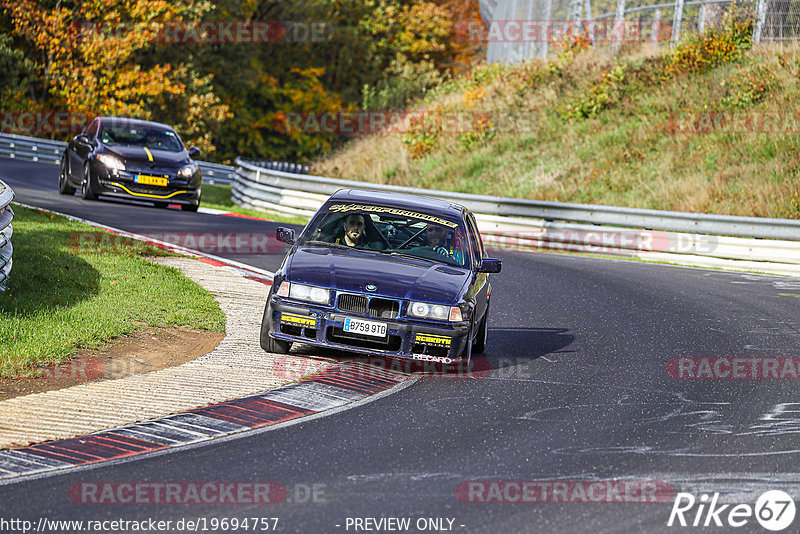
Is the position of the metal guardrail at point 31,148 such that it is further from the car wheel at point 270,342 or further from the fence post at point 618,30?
the car wheel at point 270,342

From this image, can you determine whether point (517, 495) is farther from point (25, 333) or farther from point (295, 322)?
point (25, 333)

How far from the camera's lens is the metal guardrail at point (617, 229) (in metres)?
19.6

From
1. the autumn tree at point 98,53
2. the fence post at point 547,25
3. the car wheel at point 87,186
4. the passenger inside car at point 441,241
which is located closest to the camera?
the passenger inside car at point 441,241

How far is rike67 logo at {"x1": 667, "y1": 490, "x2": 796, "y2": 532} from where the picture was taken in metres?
5.51

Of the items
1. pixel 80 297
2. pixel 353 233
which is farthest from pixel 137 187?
pixel 353 233

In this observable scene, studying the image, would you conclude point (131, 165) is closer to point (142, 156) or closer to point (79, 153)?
point (142, 156)

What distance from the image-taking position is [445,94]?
40062 mm

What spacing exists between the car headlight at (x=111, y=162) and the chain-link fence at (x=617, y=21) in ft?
56.1

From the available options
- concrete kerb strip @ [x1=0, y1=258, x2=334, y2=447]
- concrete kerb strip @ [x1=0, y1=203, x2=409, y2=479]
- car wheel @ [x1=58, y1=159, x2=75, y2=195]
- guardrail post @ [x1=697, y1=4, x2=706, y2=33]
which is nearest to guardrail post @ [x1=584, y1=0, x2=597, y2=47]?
guardrail post @ [x1=697, y1=4, x2=706, y2=33]

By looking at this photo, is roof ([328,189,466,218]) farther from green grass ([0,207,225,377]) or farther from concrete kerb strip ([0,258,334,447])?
green grass ([0,207,225,377])

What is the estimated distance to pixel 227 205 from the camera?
1175 inches

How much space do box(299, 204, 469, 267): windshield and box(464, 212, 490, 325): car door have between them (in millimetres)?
139

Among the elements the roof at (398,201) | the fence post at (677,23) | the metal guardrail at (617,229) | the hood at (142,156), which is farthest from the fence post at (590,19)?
the roof at (398,201)

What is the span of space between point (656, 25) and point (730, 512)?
92.8 ft
